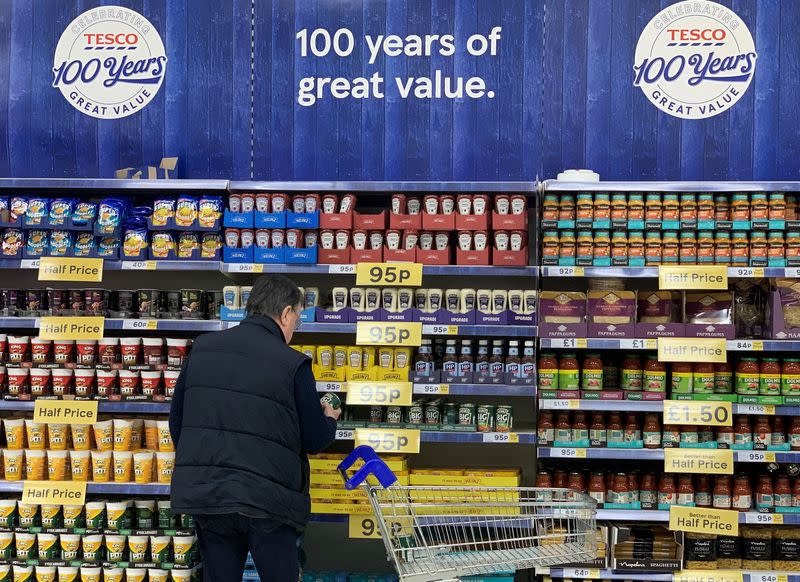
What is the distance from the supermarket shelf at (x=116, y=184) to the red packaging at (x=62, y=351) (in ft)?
2.76

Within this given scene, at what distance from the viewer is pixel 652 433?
4492mm

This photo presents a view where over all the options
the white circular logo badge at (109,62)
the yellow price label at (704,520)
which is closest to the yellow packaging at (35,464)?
the white circular logo badge at (109,62)

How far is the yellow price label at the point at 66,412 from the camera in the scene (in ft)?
15.0

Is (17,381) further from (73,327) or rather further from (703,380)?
(703,380)

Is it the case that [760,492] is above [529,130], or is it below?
below

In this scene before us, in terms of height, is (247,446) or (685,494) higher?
(247,446)

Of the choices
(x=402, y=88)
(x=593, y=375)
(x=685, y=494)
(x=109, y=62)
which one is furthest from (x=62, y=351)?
(x=685, y=494)

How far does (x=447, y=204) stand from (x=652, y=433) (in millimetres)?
1586

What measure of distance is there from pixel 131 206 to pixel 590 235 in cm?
250

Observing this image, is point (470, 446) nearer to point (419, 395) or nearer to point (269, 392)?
point (419, 395)

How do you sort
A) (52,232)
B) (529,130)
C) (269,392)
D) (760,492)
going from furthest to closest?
(529,130), (52,232), (760,492), (269,392)

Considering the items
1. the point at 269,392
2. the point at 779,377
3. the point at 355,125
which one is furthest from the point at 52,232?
the point at 779,377

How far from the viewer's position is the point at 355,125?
17.2ft

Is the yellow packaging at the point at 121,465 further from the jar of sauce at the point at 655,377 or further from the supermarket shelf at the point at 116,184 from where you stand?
the jar of sauce at the point at 655,377
